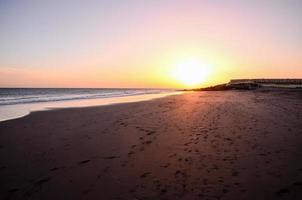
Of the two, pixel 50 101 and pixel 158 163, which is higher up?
pixel 50 101

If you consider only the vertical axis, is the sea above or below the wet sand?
above

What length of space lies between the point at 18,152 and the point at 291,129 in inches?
397

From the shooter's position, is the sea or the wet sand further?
the sea

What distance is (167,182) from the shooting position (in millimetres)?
5113

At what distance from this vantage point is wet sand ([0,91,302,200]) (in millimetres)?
4816

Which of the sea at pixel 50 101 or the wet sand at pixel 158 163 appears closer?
the wet sand at pixel 158 163

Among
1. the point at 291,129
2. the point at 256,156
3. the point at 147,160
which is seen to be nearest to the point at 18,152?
the point at 147,160

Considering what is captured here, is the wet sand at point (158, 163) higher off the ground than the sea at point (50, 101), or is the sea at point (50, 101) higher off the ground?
the sea at point (50, 101)

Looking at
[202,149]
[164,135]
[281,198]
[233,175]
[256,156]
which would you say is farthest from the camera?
[164,135]

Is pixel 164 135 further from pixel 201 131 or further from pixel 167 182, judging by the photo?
pixel 167 182

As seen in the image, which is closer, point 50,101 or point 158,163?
point 158,163

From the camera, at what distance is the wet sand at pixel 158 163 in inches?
190

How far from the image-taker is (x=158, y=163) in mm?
6223

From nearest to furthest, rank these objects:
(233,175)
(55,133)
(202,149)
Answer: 1. (233,175)
2. (202,149)
3. (55,133)
